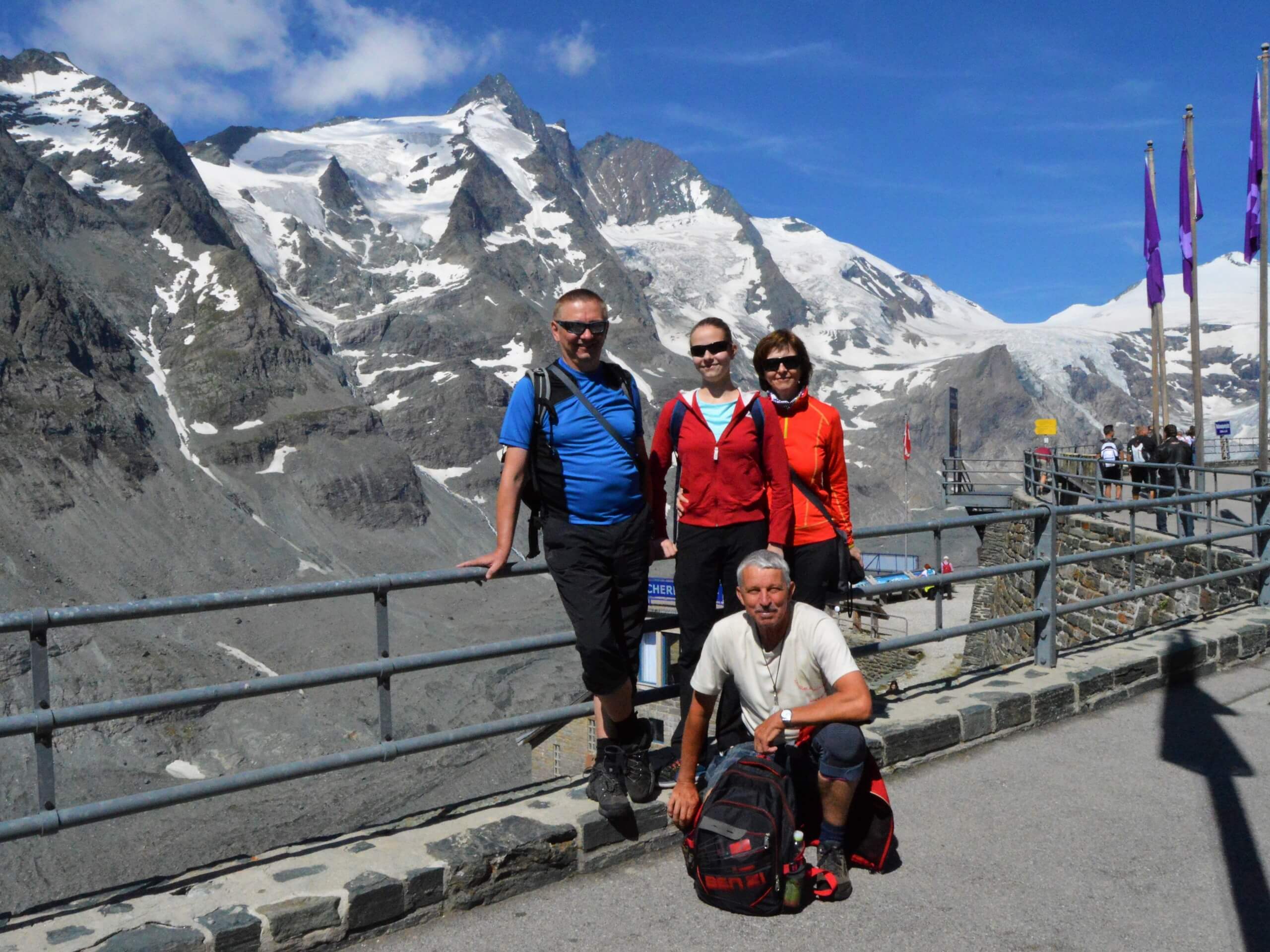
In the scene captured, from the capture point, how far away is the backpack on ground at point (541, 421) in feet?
13.2

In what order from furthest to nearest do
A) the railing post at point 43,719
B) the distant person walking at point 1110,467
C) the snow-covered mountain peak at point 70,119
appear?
the snow-covered mountain peak at point 70,119 → the distant person walking at point 1110,467 → the railing post at point 43,719

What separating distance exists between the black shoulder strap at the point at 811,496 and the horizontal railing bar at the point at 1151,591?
2.50 metres

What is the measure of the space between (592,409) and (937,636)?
2958 mm

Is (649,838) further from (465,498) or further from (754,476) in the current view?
(465,498)

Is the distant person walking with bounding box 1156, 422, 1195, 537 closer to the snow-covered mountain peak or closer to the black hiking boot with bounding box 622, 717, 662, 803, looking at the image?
the black hiking boot with bounding box 622, 717, 662, 803

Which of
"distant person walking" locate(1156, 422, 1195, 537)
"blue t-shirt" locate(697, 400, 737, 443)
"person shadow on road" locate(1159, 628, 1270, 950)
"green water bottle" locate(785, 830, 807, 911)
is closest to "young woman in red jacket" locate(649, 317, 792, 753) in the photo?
"blue t-shirt" locate(697, 400, 737, 443)

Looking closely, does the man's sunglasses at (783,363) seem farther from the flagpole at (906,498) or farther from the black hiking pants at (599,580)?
the flagpole at (906,498)

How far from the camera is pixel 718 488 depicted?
4.33 m

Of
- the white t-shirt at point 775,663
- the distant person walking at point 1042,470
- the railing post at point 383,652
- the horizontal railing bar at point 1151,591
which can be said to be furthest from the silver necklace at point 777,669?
the distant person walking at point 1042,470

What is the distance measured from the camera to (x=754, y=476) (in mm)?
4355

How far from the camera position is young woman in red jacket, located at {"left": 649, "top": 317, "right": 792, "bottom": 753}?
432 centimetres

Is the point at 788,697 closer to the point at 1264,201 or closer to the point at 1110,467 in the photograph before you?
the point at 1264,201

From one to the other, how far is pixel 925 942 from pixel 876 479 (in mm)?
136081

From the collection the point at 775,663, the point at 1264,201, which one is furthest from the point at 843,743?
the point at 1264,201
